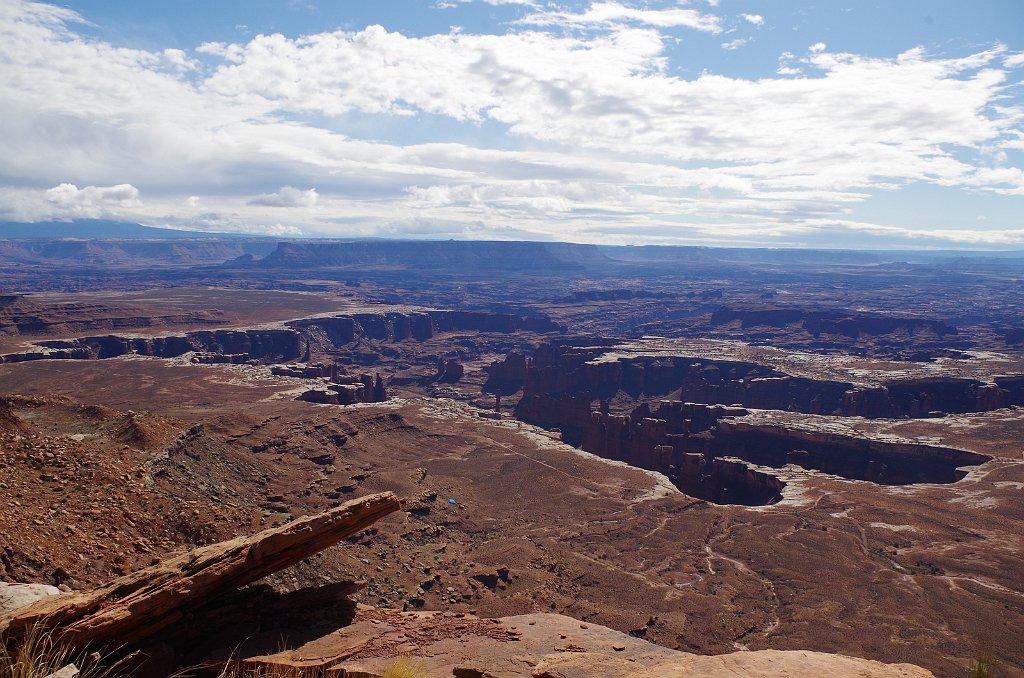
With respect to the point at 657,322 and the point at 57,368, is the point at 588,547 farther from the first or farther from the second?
the point at 657,322

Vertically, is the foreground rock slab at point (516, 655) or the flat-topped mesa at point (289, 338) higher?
the foreground rock slab at point (516, 655)

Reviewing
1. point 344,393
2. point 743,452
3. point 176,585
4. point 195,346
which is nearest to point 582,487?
point 743,452

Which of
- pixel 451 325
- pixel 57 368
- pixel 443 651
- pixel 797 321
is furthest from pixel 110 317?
pixel 797 321

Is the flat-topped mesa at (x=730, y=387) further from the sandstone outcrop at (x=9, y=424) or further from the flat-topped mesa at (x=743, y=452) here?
the sandstone outcrop at (x=9, y=424)

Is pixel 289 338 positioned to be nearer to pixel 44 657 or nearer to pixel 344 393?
pixel 344 393

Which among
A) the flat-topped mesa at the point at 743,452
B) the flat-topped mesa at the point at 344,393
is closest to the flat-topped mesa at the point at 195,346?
the flat-topped mesa at the point at 344,393

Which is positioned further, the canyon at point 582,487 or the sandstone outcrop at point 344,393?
the sandstone outcrop at point 344,393

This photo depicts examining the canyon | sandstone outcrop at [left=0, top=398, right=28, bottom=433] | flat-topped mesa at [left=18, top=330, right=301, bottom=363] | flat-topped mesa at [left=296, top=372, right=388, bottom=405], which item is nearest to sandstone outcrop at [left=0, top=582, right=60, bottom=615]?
the canyon
